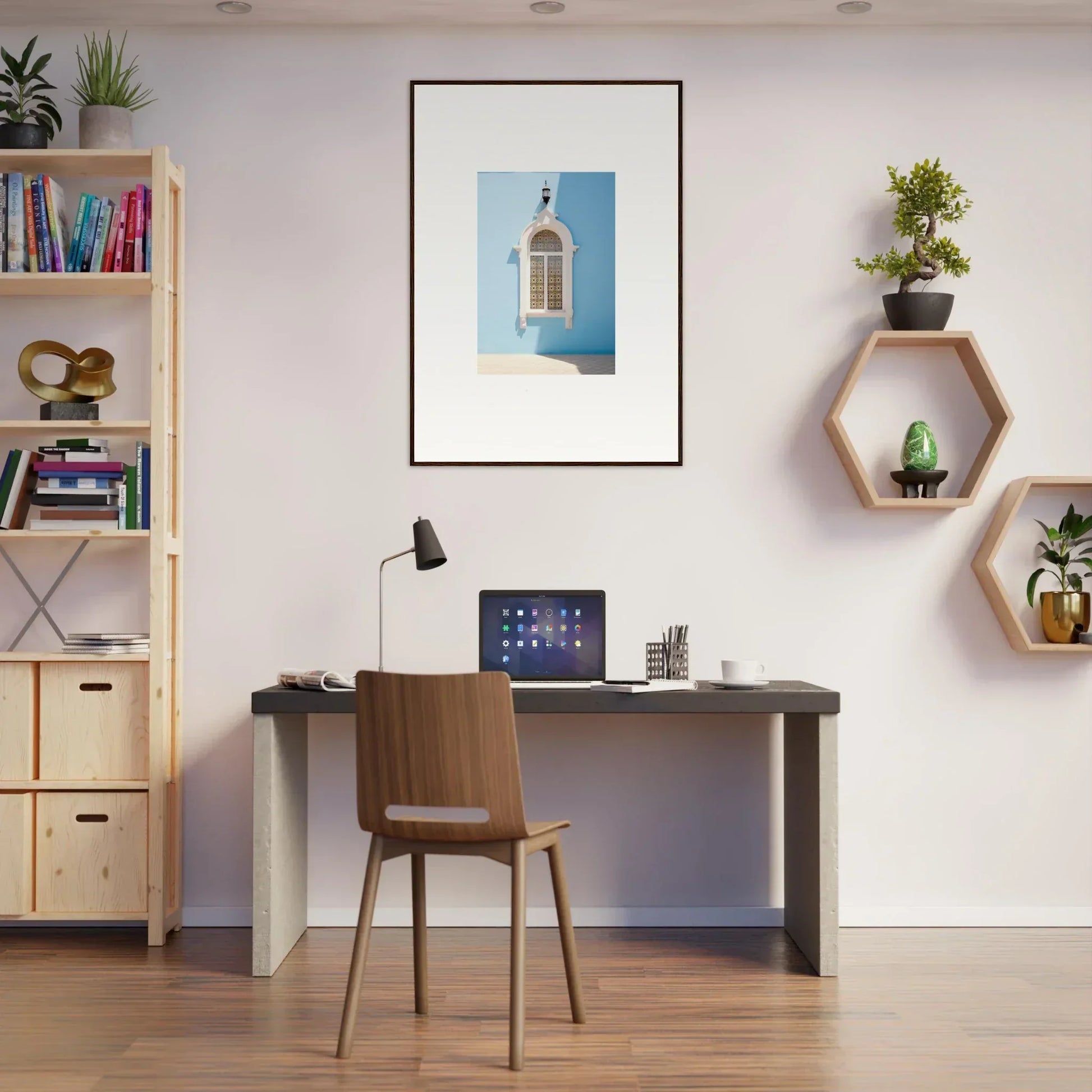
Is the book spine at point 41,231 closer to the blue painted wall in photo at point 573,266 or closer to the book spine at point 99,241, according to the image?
the book spine at point 99,241

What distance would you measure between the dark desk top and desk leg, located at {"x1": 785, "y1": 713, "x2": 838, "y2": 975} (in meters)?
0.08

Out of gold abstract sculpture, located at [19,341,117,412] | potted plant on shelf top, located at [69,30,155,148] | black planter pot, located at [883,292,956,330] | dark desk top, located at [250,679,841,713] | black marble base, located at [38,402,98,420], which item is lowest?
dark desk top, located at [250,679,841,713]

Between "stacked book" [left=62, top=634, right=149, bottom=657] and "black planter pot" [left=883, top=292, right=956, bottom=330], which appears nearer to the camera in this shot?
"stacked book" [left=62, top=634, right=149, bottom=657]

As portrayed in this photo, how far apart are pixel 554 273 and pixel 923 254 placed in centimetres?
115

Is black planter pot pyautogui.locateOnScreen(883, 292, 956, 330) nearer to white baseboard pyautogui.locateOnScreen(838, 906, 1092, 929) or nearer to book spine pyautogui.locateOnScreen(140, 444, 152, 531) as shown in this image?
white baseboard pyautogui.locateOnScreen(838, 906, 1092, 929)

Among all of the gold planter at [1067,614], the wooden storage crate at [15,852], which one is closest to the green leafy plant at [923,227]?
the gold planter at [1067,614]

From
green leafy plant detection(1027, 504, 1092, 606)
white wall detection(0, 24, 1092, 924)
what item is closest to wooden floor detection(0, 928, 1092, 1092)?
white wall detection(0, 24, 1092, 924)

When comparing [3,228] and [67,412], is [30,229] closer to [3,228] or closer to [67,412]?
[3,228]

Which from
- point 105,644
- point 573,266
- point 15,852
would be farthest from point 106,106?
point 15,852

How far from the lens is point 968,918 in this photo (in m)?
3.66

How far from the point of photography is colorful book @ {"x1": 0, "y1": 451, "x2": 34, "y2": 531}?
11.6ft

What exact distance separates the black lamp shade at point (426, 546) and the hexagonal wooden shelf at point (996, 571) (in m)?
1.69

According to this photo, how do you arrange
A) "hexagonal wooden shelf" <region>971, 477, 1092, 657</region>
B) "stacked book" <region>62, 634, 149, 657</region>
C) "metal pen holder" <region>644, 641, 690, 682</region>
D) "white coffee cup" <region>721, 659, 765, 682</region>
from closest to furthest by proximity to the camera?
"white coffee cup" <region>721, 659, 765, 682</region>, "metal pen holder" <region>644, 641, 690, 682</region>, "stacked book" <region>62, 634, 149, 657</region>, "hexagonal wooden shelf" <region>971, 477, 1092, 657</region>

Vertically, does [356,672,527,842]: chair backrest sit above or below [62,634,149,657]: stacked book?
below
